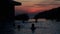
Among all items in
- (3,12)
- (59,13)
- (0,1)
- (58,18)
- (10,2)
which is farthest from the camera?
(58,18)

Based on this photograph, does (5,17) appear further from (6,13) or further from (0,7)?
(0,7)

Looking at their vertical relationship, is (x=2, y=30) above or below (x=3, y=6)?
below

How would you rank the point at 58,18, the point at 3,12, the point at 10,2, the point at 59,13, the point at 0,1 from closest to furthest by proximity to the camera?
the point at 0,1, the point at 3,12, the point at 10,2, the point at 59,13, the point at 58,18

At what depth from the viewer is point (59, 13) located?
57.7m

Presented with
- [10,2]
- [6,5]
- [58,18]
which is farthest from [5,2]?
[58,18]

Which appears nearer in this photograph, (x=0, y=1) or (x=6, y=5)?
(x=0, y=1)

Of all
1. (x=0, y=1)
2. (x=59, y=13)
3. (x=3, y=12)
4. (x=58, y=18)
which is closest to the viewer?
(x=0, y=1)

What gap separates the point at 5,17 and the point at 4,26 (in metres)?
0.69

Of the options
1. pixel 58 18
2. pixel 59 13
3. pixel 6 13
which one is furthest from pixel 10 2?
pixel 58 18

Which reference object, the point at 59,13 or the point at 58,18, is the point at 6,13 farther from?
the point at 58,18

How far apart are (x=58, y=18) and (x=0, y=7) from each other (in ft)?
168

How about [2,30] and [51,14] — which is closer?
[2,30]

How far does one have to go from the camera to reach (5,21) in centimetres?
1234

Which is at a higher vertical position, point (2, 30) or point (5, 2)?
point (5, 2)
